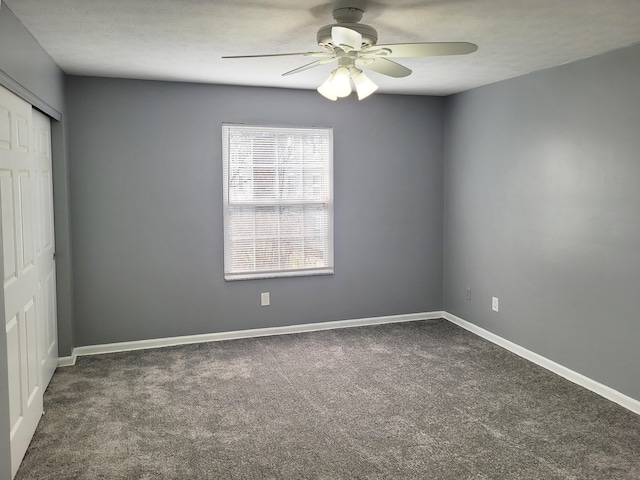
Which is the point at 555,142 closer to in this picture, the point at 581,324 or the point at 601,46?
the point at 601,46

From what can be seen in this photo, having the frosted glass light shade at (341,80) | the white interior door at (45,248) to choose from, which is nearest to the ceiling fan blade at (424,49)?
the frosted glass light shade at (341,80)

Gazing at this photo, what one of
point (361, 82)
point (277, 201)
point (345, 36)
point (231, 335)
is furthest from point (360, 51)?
point (231, 335)

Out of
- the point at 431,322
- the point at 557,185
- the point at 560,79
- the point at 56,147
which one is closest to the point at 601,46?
the point at 560,79

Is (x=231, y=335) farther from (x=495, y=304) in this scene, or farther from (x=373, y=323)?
(x=495, y=304)

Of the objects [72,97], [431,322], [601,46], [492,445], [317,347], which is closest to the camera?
[492,445]

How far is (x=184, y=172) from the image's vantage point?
460 cm

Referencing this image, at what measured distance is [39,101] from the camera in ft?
10.6

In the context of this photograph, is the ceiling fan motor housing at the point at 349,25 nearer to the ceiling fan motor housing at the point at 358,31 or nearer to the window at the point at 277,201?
the ceiling fan motor housing at the point at 358,31

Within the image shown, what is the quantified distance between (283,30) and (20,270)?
1883 mm

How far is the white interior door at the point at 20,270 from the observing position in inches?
102

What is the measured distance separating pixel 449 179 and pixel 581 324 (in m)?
2.01

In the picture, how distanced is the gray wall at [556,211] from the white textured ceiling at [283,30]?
0.93ft

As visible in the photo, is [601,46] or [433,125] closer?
[601,46]

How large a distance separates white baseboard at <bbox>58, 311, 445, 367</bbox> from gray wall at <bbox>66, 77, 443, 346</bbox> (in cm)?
6
